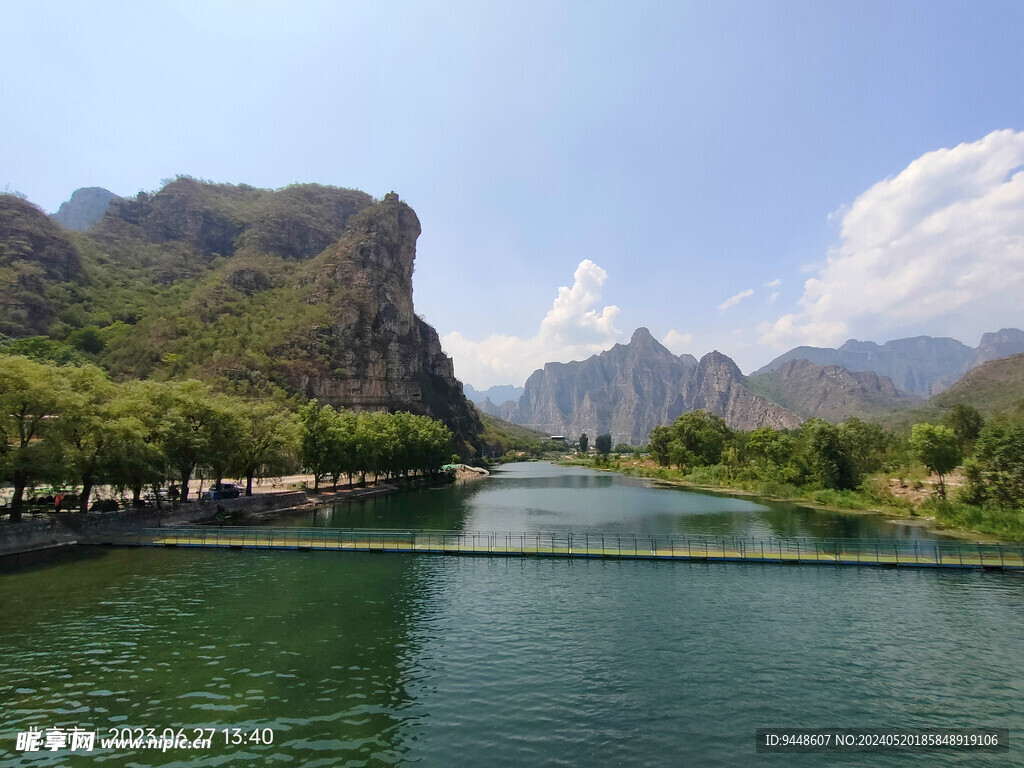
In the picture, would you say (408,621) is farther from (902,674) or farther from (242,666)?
(902,674)

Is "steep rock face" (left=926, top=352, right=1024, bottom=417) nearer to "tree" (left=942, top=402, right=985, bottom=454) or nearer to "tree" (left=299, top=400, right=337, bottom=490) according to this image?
"tree" (left=942, top=402, right=985, bottom=454)

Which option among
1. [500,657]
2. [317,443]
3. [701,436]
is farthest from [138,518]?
[701,436]

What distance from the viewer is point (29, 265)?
11150cm

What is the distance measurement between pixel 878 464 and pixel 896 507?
3172cm

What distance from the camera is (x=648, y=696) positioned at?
54.0 feet

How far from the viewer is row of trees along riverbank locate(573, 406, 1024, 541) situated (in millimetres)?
46906

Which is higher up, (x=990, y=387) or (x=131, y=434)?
(x=990, y=387)

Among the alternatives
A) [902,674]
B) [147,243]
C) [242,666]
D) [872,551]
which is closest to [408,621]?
[242,666]

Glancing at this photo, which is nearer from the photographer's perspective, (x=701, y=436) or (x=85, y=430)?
(x=85, y=430)

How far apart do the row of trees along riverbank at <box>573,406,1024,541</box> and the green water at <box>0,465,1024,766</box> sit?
74.9 feet

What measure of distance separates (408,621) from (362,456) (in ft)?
183

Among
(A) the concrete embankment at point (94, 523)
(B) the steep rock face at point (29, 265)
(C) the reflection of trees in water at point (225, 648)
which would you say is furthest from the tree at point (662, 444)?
(B) the steep rock face at point (29, 265)

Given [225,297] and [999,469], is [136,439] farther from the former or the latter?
[225,297]

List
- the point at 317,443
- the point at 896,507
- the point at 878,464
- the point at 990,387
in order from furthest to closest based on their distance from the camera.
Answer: the point at 990,387, the point at 878,464, the point at 317,443, the point at 896,507
